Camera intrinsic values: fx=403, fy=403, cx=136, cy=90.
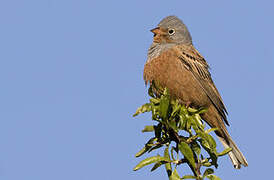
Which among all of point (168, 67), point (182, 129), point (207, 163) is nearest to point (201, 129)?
point (182, 129)

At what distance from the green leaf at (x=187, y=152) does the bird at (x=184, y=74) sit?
160 inches

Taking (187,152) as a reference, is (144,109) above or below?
above

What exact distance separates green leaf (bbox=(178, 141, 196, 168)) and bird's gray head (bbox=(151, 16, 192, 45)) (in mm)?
5624

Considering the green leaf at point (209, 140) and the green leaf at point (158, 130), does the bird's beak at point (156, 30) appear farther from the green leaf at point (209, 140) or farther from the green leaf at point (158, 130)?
the green leaf at point (209, 140)

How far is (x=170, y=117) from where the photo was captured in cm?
427

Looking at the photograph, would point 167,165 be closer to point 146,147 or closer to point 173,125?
point 173,125

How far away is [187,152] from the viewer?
379 cm

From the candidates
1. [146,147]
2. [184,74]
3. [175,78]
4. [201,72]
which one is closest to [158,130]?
[146,147]

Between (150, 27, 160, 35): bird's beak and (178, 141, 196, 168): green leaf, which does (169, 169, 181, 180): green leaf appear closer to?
(178, 141, 196, 168): green leaf

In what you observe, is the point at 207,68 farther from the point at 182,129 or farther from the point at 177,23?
the point at 182,129

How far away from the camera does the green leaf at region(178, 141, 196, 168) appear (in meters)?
3.70

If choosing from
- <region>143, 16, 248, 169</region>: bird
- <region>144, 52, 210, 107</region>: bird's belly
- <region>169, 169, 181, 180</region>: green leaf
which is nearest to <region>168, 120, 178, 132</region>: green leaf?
<region>169, 169, 181, 180</region>: green leaf

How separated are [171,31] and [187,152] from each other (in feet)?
19.9

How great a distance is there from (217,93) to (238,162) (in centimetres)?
177
